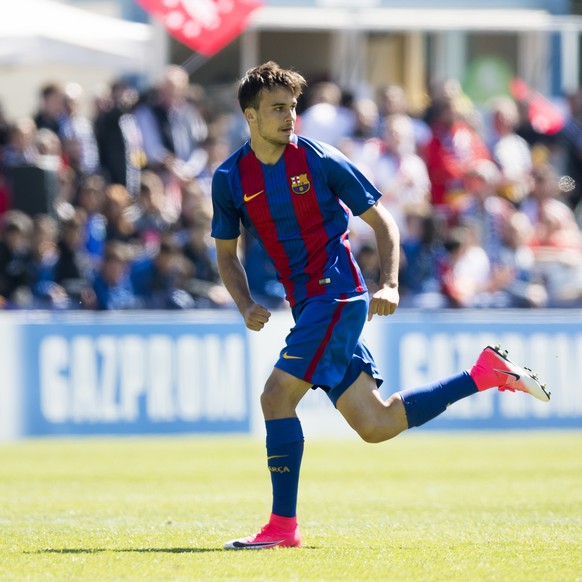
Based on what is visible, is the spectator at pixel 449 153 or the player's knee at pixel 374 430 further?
the spectator at pixel 449 153

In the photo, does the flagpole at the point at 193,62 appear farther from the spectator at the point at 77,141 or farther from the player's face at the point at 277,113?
the player's face at the point at 277,113

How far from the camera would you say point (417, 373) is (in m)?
14.7

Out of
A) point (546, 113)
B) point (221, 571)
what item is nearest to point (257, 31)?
point (546, 113)

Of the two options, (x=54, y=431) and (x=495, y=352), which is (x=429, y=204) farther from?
(x=495, y=352)

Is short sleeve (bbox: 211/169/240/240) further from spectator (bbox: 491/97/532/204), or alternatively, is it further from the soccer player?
spectator (bbox: 491/97/532/204)

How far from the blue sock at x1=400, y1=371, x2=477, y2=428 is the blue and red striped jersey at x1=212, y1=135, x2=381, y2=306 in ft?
2.19

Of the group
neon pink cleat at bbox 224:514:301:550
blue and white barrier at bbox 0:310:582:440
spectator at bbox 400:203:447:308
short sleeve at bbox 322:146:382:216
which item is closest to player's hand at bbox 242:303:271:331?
short sleeve at bbox 322:146:382:216

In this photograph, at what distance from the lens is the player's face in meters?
6.79

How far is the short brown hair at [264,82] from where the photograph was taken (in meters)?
6.81

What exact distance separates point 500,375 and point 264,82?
79.8 inches

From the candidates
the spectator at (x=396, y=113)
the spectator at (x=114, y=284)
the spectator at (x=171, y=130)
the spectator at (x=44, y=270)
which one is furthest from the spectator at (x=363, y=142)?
the spectator at (x=44, y=270)

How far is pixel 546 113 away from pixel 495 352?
38.3 ft

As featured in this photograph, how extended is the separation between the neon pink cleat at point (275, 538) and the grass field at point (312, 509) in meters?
0.10

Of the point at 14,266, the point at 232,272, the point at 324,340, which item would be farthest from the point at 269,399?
the point at 14,266
